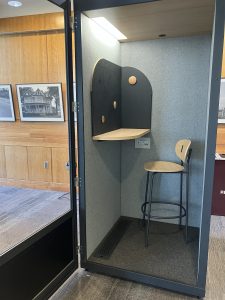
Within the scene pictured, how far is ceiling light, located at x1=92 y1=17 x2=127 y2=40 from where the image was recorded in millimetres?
2016

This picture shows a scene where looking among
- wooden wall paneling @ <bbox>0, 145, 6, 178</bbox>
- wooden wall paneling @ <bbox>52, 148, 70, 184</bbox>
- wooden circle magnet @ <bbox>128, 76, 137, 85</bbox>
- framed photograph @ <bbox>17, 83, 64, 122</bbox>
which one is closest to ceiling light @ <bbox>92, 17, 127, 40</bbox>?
wooden circle magnet @ <bbox>128, 76, 137, 85</bbox>

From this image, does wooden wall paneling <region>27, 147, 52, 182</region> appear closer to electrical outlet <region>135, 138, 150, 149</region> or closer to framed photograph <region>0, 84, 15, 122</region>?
framed photograph <region>0, 84, 15, 122</region>

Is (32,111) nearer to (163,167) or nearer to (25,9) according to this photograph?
(25,9)

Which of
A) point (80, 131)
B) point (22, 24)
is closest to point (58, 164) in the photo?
point (80, 131)

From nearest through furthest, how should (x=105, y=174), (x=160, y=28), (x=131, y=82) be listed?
(x=160, y=28)
(x=105, y=174)
(x=131, y=82)

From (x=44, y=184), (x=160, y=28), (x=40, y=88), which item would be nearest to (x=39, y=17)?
(x=40, y=88)

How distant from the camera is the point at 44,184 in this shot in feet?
12.5

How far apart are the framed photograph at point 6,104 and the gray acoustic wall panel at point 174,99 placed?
1.92 metres

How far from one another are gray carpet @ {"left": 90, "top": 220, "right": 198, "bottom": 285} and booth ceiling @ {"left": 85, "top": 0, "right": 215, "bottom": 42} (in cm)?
197

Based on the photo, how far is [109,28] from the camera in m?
2.22

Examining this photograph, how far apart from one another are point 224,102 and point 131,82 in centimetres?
135

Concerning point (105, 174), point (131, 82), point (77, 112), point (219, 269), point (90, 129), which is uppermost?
point (131, 82)

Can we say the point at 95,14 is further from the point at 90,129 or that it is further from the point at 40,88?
the point at 40,88

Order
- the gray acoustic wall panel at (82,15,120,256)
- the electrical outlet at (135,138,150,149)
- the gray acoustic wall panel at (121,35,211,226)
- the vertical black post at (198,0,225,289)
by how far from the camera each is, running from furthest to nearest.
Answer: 1. the electrical outlet at (135,138,150,149)
2. the gray acoustic wall panel at (121,35,211,226)
3. the gray acoustic wall panel at (82,15,120,256)
4. the vertical black post at (198,0,225,289)
